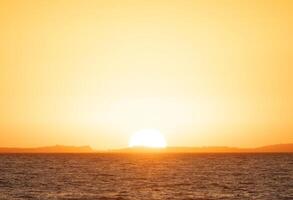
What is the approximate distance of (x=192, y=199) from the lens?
6719cm

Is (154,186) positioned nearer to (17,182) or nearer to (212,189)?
(212,189)

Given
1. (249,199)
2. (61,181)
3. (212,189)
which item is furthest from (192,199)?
(61,181)

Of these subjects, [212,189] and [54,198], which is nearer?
[54,198]

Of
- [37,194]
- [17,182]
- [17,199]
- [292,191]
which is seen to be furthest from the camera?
[17,182]

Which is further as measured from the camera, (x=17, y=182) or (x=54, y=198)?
(x=17, y=182)

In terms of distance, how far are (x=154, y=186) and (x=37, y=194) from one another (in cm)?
1980

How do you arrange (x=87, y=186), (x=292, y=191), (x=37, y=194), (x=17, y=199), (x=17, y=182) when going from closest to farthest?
(x=17, y=199), (x=37, y=194), (x=292, y=191), (x=87, y=186), (x=17, y=182)

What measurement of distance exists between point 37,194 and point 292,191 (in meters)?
33.0

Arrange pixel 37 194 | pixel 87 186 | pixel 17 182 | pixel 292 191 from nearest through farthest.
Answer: pixel 37 194 < pixel 292 191 < pixel 87 186 < pixel 17 182

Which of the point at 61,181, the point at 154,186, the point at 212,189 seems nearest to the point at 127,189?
the point at 154,186

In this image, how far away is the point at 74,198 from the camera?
220 feet

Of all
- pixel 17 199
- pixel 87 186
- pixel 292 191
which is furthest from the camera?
pixel 87 186

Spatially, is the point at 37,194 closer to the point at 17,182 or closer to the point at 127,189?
the point at 127,189

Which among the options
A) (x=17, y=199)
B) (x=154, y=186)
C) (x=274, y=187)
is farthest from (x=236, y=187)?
(x=17, y=199)
